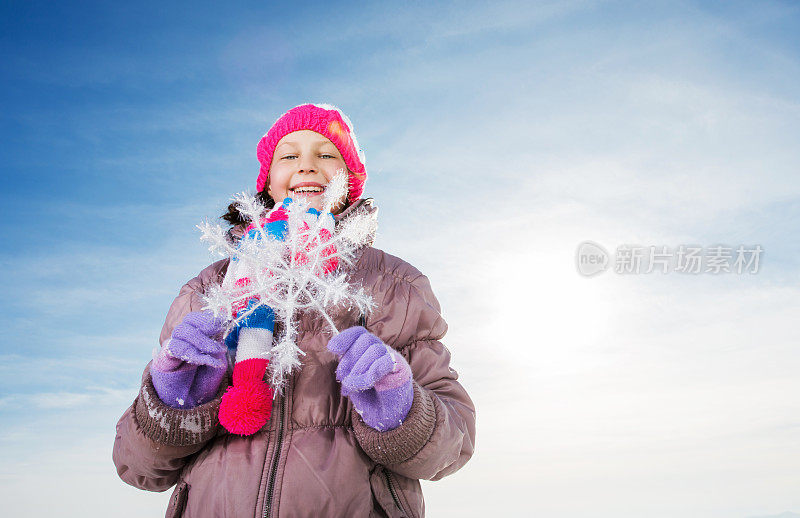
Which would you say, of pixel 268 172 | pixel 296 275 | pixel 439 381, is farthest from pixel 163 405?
pixel 268 172

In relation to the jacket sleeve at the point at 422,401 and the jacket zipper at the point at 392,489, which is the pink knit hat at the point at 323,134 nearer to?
the jacket sleeve at the point at 422,401

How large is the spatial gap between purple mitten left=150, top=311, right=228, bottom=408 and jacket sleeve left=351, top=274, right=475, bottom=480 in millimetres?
486

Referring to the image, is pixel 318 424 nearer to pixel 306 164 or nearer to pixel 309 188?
pixel 309 188

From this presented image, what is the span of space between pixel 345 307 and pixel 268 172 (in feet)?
3.86

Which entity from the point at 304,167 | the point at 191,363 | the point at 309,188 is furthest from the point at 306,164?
the point at 191,363

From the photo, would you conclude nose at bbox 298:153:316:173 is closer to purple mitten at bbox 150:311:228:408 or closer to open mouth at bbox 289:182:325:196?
open mouth at bbox 289:182:325:196

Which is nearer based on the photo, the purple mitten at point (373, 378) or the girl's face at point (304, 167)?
the purple mitten at point (373, 378)

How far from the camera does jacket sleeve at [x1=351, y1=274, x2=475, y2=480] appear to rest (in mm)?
1900

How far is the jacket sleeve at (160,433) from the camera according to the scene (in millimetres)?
1952

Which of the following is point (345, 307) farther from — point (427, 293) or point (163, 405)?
point (163, 405)

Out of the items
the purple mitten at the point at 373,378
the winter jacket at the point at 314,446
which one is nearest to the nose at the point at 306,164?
the winter jacket at the point at 314,446

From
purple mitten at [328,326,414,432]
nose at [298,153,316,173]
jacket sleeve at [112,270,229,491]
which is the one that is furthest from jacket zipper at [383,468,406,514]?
nose at [298,153,316,173]

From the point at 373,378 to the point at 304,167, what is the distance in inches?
52.5

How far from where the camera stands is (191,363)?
6.24 feet
